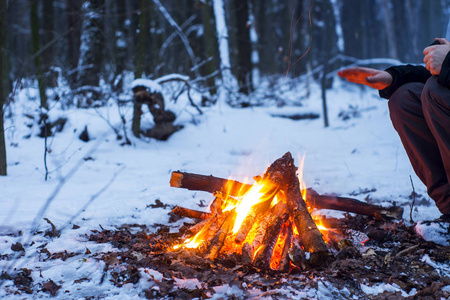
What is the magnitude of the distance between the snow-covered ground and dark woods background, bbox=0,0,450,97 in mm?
1296

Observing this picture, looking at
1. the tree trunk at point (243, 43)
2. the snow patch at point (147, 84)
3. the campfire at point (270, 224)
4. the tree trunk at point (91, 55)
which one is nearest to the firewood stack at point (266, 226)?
the campfire at point (270, 224)

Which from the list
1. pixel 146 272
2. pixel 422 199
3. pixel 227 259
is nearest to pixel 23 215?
pixel 146 272

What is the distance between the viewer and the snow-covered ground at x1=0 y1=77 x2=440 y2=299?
2.58 metres

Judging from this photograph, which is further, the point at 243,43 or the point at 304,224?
the point at 243,43

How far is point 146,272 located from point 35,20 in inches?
349

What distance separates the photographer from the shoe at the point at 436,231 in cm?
264

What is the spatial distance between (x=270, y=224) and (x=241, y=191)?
22.2 inches

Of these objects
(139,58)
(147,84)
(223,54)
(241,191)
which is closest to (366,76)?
(241,191)

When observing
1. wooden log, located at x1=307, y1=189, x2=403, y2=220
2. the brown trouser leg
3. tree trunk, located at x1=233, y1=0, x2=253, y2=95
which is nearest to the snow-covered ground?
wooden log, located at x1=307, y1=189, x2=403, y2=220

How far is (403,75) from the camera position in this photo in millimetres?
2963

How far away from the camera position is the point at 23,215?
3168 millimetres

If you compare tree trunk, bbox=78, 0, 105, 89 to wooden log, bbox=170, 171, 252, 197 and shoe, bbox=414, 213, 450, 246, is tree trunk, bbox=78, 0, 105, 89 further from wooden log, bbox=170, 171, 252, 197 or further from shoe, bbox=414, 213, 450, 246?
shoe, bbox=414, 213, 450, 246

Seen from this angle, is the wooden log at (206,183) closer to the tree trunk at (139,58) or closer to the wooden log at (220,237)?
the wooden log at (220,237)

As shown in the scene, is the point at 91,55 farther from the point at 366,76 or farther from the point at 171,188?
the point at 366,76
